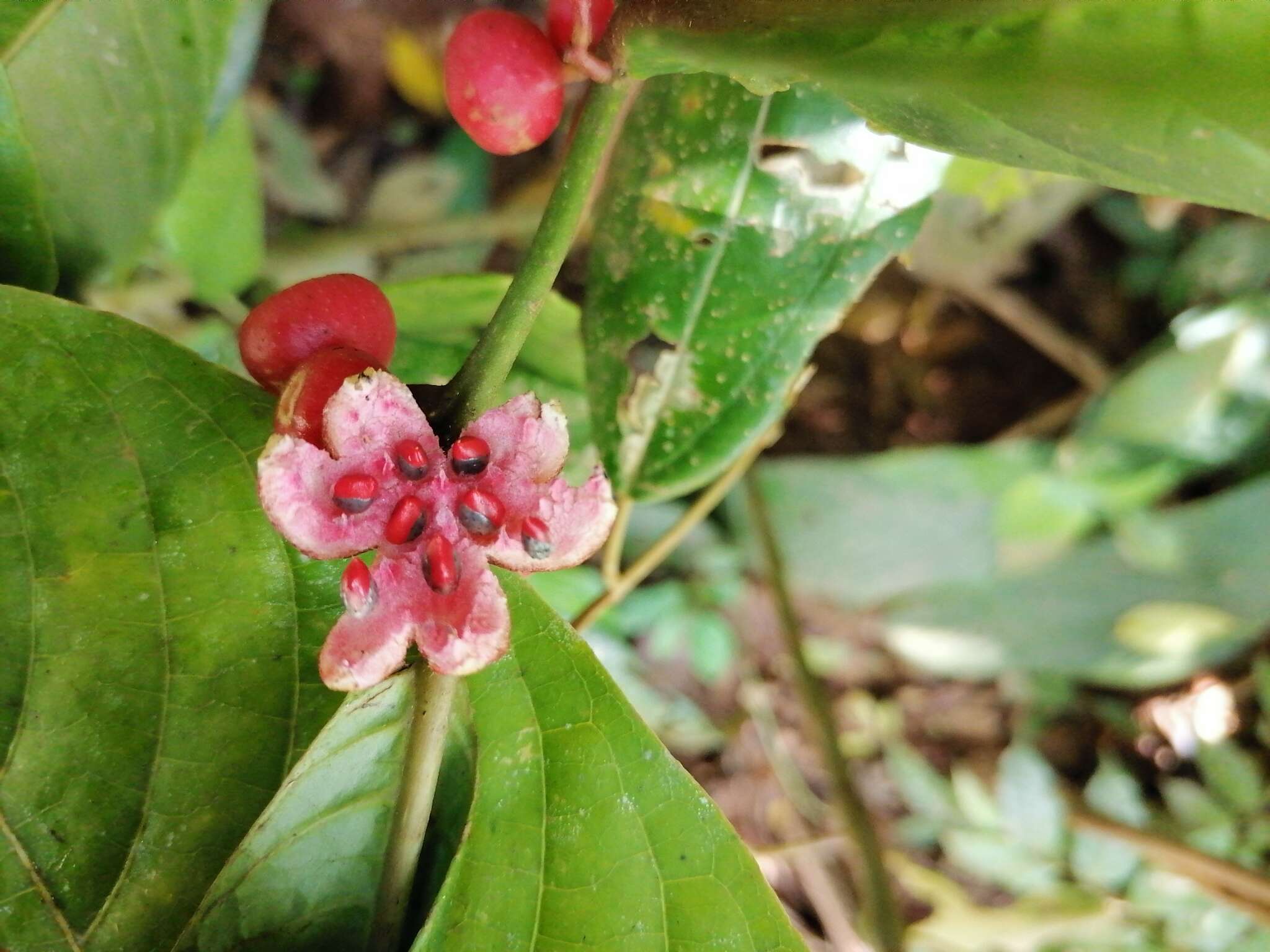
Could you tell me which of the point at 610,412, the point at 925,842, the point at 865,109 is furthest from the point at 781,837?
the point at 865,109

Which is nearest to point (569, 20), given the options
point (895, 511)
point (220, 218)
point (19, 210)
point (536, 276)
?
point (536, 276)

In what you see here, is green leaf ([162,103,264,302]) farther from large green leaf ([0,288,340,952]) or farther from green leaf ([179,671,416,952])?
green leaf ([179,671,416,952])

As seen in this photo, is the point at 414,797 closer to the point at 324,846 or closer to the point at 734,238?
the point at 324,846

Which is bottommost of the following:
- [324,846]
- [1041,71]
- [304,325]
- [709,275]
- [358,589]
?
[324,846]

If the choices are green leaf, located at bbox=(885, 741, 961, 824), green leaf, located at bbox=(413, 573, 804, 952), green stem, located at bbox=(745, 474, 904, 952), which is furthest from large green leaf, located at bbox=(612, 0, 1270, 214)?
green leaf, located at bbox=(885, 741, 961, 824)

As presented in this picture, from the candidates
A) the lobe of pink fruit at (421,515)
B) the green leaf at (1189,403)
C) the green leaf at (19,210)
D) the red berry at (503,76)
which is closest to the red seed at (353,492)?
the lobe of pink fruit at (421,515)

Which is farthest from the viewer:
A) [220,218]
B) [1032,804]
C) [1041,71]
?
[1032,804]

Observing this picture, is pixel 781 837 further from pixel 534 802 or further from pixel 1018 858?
pixel 534 802
